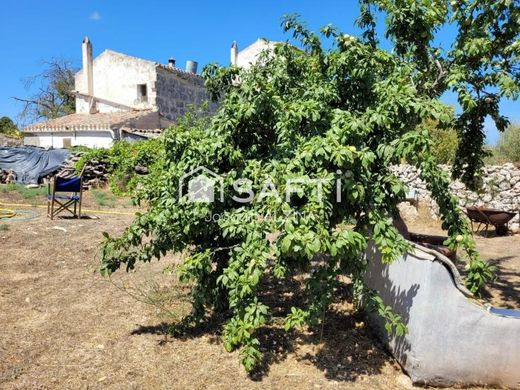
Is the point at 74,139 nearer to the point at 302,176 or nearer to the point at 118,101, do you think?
the point at 118,101

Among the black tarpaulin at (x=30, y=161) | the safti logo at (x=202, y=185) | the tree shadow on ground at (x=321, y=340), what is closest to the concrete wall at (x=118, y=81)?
the black tarpaulin at (x=30, y=161)

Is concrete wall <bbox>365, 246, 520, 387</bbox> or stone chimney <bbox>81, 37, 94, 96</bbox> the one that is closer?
concrete wall <bbox>365, 246, 520, 387</bbox>

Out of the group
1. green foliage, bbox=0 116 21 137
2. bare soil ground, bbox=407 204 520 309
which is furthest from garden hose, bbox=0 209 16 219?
green foliage, bbox=0 116 21 137

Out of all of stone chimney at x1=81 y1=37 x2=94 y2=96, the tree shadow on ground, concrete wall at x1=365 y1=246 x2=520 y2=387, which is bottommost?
the tree shadow on ground

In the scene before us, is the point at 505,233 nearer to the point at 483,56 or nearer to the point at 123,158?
the point at 483,56

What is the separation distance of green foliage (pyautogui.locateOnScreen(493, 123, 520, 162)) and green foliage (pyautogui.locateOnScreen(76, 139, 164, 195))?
1609cm

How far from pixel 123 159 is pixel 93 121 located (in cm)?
624

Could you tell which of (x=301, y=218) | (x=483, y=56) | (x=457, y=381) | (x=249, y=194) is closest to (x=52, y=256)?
(x=249, y=194)

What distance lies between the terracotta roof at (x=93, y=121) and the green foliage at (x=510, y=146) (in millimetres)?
18479

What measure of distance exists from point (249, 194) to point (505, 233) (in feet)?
34.2

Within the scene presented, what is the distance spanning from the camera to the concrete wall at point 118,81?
2217 cm

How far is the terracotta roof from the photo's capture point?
66.0ft

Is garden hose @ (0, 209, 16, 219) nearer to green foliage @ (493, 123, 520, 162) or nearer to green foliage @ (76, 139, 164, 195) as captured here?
green foliage @ (76, 139, 164, 195)

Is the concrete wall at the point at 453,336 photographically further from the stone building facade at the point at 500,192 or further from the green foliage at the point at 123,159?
the green foliage at the point at 123,159
